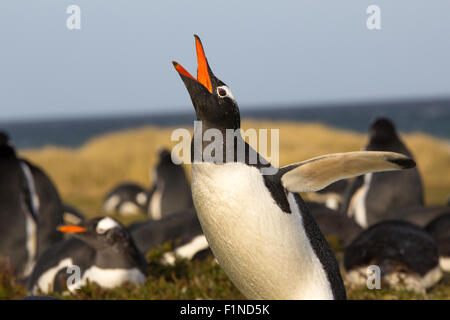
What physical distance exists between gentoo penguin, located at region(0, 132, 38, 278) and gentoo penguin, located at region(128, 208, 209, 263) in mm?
1213

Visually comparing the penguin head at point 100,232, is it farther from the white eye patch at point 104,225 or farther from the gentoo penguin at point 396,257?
the gentoo penguin at point 396,257

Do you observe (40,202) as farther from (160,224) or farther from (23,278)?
(160,224)

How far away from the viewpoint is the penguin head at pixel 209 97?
2979mm

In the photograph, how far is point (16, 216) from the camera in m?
7.04

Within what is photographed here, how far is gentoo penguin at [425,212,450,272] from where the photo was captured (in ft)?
20.3

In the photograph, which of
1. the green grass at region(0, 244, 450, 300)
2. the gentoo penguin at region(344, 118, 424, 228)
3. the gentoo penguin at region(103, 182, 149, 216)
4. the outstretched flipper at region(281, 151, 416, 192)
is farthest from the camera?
the gentoo penguin at region(103, 182, 149, 216)

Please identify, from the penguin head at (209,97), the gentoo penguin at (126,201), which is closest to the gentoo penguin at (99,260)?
the penguin head at (209,97)

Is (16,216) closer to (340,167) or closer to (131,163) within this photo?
(340,167)

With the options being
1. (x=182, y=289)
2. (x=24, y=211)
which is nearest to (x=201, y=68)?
(x=182, y=289)

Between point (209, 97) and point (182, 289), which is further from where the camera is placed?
point (182, 289)

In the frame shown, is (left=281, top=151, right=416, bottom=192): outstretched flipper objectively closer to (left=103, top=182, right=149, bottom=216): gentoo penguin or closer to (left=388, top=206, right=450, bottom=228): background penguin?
(left=388, top=206, right=450, bottom=228): background penguin

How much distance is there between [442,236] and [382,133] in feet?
9.71

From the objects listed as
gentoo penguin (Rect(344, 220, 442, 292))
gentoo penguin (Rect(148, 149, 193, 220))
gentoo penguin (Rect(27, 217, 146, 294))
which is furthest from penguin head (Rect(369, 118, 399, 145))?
gentoo penguin (Rect(27, 217, 146, 294))
